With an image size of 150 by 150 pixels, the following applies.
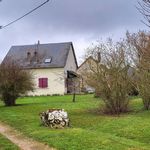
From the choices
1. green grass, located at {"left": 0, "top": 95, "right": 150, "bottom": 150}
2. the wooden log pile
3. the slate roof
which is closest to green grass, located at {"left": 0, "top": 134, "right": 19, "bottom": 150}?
green grass, located at {"left": 0, "top": 95, "right": 150, "bottom": 150}

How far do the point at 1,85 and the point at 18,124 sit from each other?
14585 mm

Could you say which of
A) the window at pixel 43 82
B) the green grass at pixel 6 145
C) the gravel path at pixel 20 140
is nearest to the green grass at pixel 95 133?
the gravel path at pixel 20 140

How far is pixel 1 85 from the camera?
34.0 meters

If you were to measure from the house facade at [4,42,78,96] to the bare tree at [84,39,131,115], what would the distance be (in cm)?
3151

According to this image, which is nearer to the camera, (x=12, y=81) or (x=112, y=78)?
(x=112, y=78)

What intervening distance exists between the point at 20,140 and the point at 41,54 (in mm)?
44634

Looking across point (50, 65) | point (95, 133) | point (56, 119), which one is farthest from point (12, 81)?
point (50, 65)

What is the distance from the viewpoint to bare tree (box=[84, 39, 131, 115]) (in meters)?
24.0

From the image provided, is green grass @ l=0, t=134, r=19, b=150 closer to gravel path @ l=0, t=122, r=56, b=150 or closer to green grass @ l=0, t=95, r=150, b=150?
gravel path @ l=0, t=122, r=56, b=150

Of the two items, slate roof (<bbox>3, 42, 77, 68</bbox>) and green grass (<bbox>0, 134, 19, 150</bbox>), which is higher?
slate roof (<bbox>3, 42, 77, 68</bbox>)

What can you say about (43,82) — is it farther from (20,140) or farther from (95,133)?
(20,140)

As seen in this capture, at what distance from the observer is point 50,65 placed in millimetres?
57375

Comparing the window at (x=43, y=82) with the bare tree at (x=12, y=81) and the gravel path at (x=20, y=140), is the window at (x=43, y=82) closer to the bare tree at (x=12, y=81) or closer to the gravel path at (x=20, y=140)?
the bare tree at (x=12, y=81)

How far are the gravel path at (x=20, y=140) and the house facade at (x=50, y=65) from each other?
125 feet
